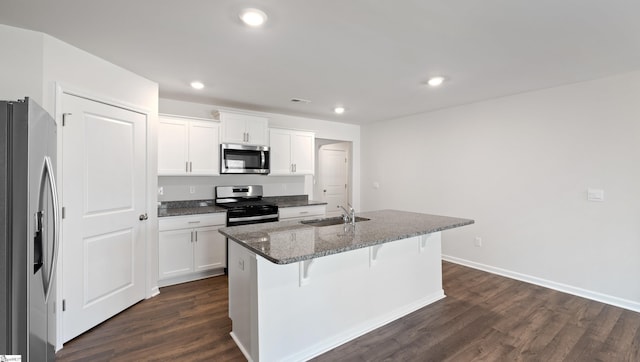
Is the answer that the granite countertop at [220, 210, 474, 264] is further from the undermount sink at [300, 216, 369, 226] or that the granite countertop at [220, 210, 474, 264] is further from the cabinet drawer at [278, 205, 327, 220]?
the cabinet drawer at [278, 205, 327, 220]

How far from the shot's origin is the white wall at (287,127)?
3.88 metres

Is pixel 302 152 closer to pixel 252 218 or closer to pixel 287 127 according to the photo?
pixel 287 127

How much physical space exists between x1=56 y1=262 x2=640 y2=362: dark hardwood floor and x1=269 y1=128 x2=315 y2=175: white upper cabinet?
2125 mm

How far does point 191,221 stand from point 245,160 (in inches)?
45.1

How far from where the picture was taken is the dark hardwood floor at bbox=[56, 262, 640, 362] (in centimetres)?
212

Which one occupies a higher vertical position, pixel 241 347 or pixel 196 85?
pixel 196 85

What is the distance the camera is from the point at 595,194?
3.05m

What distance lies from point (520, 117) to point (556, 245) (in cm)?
161

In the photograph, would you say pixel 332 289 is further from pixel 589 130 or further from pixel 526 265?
pixel 589 130

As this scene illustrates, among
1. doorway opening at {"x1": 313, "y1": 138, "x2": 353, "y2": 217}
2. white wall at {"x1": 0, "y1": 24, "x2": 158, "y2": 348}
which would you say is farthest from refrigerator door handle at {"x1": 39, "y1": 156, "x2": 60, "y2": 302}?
doorway opening at {"x1": 313, "y1": 138, "x2": 353, "y2": 217}

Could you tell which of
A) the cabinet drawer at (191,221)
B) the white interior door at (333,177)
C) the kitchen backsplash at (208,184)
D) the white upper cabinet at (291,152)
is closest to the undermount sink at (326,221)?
the cabinet drawer at (191,221)

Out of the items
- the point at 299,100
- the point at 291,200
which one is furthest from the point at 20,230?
the point at 291,200

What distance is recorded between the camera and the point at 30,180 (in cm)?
126

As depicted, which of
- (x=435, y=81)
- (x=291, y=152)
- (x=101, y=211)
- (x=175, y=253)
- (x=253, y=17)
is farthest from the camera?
(x=291, y=152)
